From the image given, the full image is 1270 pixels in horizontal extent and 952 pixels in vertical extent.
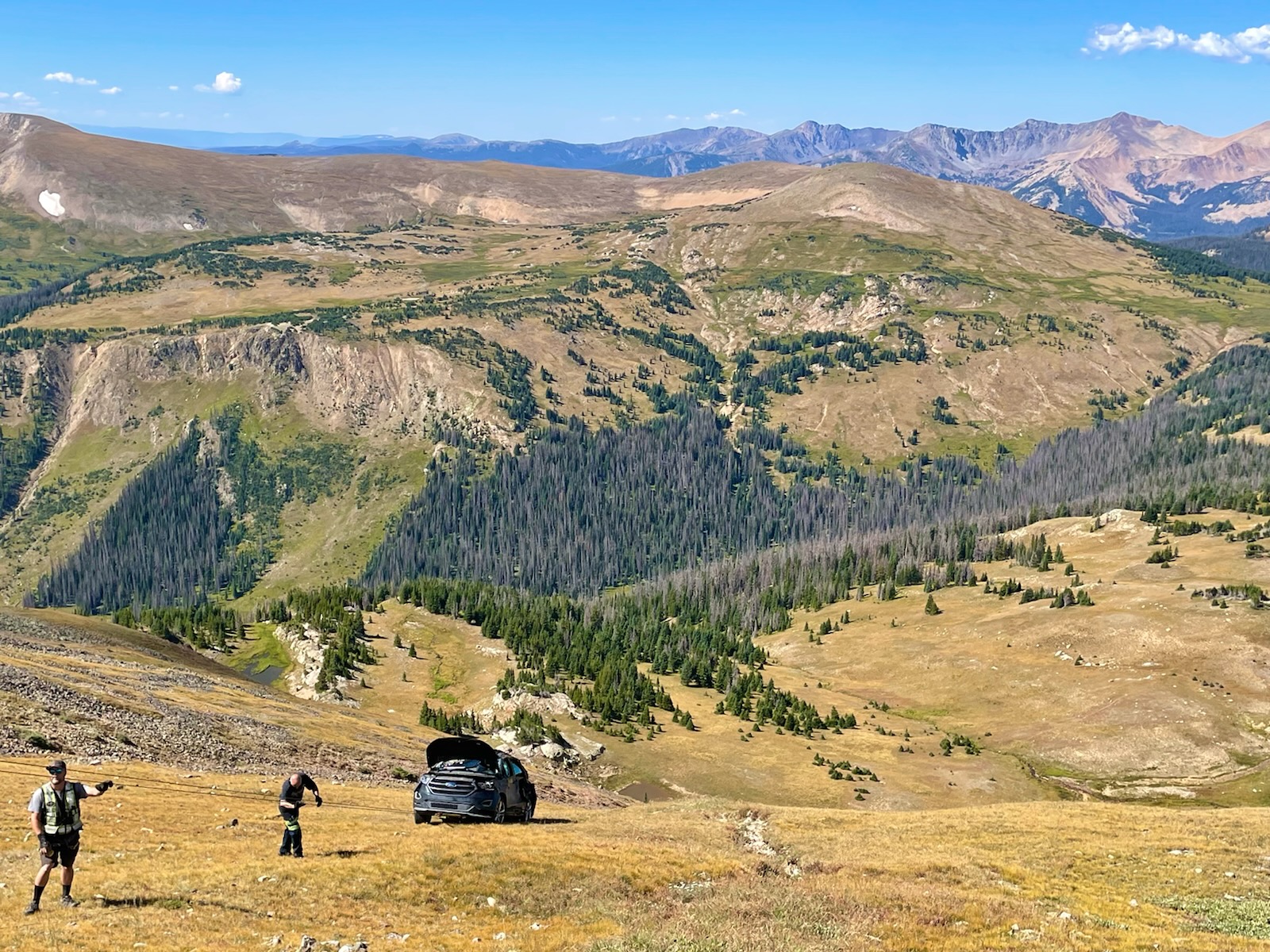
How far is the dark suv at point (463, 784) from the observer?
146 feet

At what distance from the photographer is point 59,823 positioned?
29.1 m

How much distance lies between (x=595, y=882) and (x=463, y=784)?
35.5 ft

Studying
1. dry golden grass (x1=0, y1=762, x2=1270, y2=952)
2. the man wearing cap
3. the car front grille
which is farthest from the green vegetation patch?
the man wearing cap

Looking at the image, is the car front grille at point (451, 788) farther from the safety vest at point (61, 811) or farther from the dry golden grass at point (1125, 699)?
the dry golden grass at point (1125, 699)

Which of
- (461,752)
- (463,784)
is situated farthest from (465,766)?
(463,784)

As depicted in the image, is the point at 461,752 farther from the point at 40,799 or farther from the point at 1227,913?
the point at 1227,913

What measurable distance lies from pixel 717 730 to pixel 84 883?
123 metres

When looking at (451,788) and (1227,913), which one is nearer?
(1227,913)

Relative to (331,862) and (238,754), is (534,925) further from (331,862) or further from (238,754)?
(238,754)

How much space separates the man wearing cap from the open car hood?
55.1 feet

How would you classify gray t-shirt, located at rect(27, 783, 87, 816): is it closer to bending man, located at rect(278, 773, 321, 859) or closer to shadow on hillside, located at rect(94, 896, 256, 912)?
shadow on hillside, located at rect(94, 896, 256, 912)

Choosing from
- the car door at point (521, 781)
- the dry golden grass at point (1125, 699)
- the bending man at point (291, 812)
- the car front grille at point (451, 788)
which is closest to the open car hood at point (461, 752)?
the car front grille at point (451, 788)

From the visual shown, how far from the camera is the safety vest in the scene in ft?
95.2

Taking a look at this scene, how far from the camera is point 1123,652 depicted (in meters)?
186
